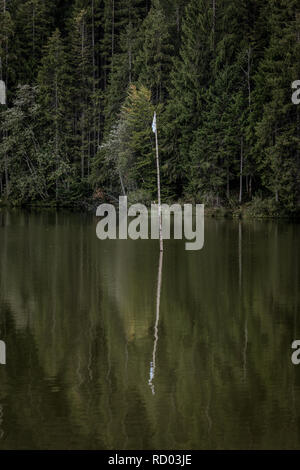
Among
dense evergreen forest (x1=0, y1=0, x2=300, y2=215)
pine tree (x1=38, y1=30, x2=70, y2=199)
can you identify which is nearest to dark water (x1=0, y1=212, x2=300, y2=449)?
dense evergreen forest (x1=0, y1=0, x2=300, y2=215)

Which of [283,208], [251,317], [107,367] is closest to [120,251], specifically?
[251,317]

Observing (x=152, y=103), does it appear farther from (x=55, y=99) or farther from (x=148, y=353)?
(x=148, y=353)

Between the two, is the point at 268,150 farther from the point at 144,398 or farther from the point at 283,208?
the point at 144,398

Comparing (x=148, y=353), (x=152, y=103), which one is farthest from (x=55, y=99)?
(x=148, y=353)

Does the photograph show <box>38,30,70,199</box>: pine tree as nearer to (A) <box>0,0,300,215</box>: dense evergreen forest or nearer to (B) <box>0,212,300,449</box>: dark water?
(A) <box>0,0,300,215</box>: dense evergreen forest

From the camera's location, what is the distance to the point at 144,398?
10.5m

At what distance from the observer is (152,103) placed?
65.2 meters

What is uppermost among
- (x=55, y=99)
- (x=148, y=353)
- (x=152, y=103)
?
(x=55, y=99)

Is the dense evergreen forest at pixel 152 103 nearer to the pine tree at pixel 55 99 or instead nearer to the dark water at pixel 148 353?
the pine tree at pixel 55 99

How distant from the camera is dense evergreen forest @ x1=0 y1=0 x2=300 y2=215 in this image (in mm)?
53625

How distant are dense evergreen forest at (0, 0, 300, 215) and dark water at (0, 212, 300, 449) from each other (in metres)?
28.4

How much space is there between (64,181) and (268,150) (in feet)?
75.5

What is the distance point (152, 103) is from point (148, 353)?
176 ft

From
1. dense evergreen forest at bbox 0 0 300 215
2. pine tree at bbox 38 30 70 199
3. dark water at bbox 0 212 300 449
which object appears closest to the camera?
dark water at bbox 0 212 300 449
